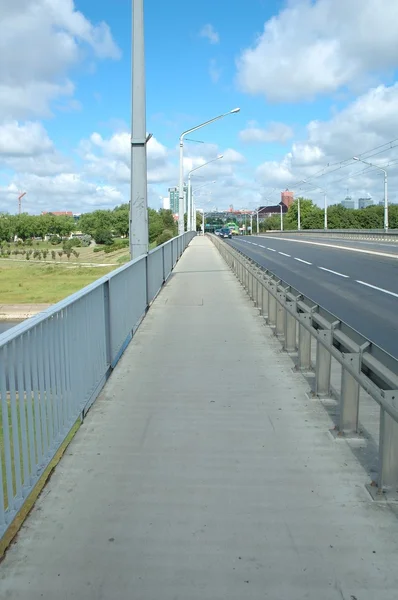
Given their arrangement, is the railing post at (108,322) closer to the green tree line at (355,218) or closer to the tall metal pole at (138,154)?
the tall metal pole at (138,154)

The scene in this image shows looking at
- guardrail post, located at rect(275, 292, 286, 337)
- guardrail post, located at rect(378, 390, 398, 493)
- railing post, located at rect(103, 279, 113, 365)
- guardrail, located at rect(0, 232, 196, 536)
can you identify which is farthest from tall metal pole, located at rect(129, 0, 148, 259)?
guardrail post, located at rect(378, 390, 398, 493)

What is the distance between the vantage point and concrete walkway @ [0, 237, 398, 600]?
326 centimetres

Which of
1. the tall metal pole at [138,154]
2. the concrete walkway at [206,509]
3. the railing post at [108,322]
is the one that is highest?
the tall metal pole at [138,154]

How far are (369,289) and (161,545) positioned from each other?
15412 millimetres

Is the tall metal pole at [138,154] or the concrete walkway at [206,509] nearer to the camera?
the concrete walkway at [206,509]

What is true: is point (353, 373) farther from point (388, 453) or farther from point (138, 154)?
point (138, 154)

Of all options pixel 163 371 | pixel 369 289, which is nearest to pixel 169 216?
pixel 369 289

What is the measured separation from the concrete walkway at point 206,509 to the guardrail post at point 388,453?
0.55 feet

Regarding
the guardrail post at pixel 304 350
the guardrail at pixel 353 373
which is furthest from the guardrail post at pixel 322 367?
the guardrail post at pixel 304 350

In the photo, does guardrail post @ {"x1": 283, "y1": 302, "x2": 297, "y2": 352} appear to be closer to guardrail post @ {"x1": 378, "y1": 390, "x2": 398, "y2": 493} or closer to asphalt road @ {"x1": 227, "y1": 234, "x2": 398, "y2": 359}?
asphalt road @ {"x1": 227, "y1": 234, "x2": 398, "y2": 359}

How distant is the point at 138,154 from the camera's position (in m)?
13.2

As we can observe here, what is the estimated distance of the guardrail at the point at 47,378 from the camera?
11.8 feet

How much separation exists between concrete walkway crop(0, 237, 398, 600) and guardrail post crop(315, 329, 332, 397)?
0.90ft

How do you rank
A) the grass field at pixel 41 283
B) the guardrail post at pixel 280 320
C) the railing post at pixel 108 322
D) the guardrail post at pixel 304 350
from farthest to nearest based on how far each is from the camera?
the grass field at pixel 41 283, the guardrail post at pixel 280 320, the guardrail post at pixel 304 350, the railing post at pixel 108 322
